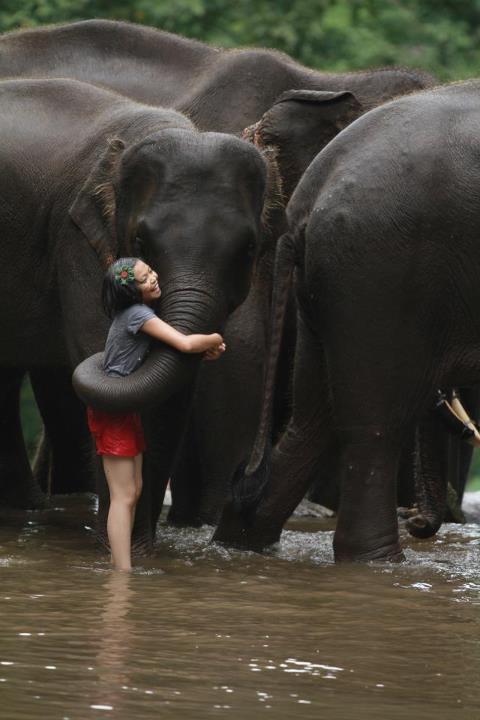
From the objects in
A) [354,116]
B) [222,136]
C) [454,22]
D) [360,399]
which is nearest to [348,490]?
[360,399]

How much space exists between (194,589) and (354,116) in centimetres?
371

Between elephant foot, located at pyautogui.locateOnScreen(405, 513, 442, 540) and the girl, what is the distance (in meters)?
1.36

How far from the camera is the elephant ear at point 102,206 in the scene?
25.7 feet

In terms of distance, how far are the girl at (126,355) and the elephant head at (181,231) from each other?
8 cm

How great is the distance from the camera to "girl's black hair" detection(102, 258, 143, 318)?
720 centimetres

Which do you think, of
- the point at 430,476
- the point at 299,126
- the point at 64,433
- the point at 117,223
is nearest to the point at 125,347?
the point at 117,223

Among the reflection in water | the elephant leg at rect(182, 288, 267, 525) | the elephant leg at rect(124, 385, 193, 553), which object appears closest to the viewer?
the reflection in water

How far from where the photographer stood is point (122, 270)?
7.21 m

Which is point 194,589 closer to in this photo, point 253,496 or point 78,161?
point 253,496

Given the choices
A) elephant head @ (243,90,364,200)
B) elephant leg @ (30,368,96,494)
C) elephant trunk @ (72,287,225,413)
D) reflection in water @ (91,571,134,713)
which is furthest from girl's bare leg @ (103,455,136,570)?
elephant leg @ (30,368,96,494)

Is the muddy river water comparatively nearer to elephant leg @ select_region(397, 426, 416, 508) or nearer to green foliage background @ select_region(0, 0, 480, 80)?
elephant leg @ select_region(397, 426, 416, 508)

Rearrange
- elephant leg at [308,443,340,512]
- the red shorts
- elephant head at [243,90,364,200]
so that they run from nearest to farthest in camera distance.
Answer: the red shorts
elephant head at [243,90,364,200]
elephant leg at [308,443,340,512]

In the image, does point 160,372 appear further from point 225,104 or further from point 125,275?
point 225,104

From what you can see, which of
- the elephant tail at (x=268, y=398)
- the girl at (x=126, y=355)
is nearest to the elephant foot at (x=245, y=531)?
the elephant tail at (x=268, y=398)
